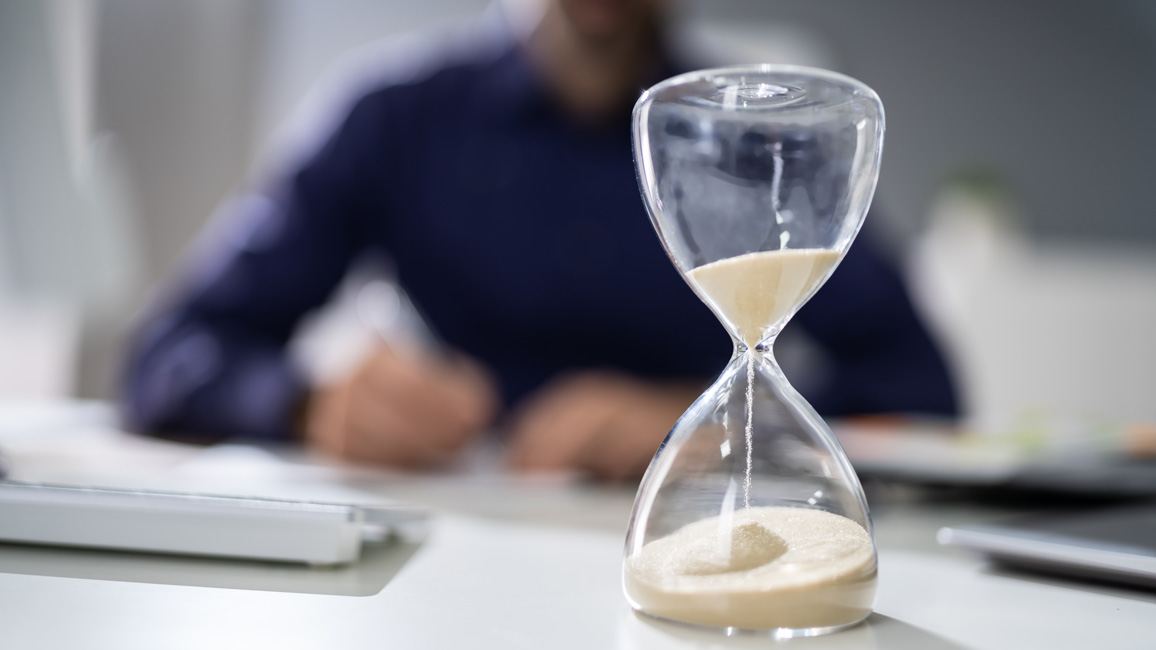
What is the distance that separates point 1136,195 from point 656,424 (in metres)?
2.73

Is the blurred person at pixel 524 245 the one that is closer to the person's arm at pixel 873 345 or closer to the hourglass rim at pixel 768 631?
the person's arm at pixel 873 345

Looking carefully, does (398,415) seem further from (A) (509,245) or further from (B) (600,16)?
(B) (600,16)

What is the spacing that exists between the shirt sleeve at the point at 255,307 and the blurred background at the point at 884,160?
89cm

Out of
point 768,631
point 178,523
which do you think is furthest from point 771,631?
point 178,523

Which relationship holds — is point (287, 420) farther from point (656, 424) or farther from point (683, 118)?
point (683, 118)

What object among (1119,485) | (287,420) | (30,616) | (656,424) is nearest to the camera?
(30,616)

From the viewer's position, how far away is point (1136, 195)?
111 inches

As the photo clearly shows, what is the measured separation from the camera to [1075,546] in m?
0.40

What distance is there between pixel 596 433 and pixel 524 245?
544 mm

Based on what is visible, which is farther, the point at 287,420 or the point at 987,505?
the point at 287,420

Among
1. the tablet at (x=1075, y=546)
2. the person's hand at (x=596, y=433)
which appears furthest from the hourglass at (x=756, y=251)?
the person's hand at (x=596, y=433)

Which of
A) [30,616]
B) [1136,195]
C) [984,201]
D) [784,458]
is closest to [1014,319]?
[984,201]

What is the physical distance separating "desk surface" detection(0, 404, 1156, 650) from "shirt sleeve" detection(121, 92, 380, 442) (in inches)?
17.6

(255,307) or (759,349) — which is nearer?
(759,349)
